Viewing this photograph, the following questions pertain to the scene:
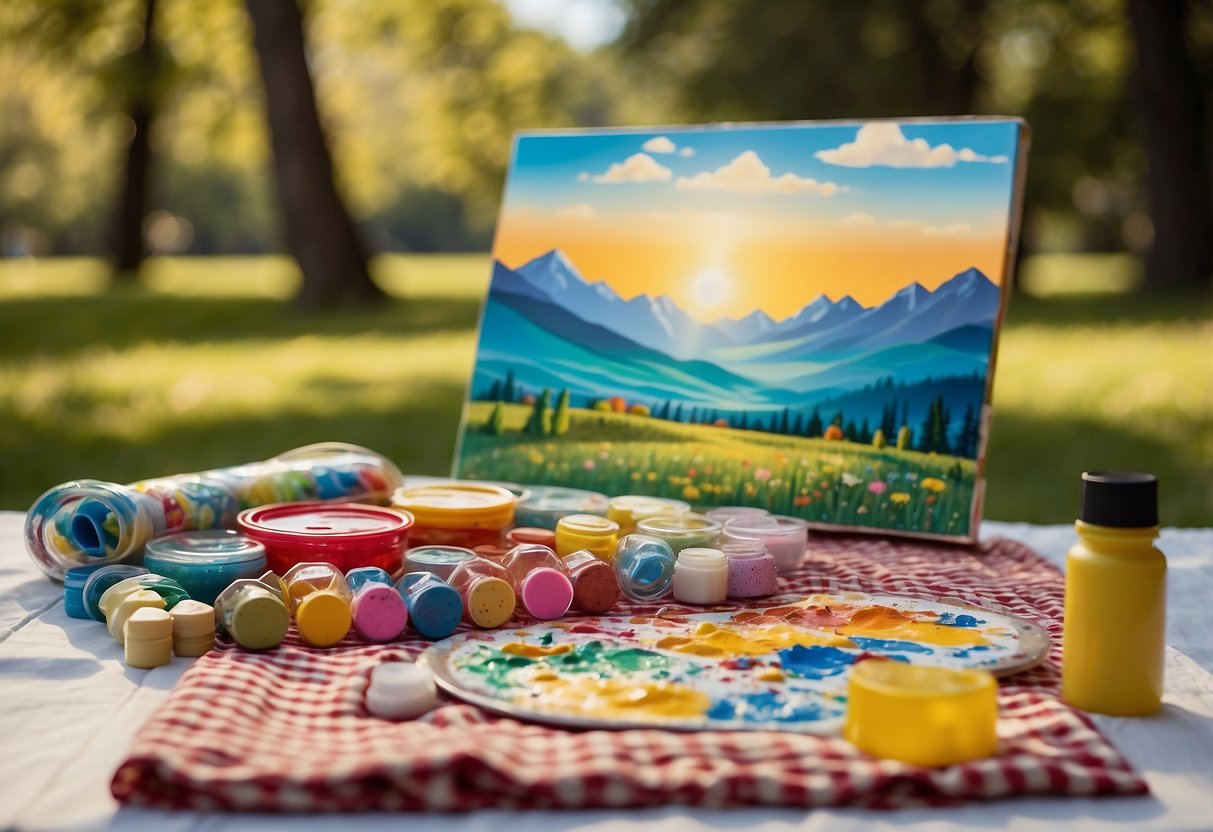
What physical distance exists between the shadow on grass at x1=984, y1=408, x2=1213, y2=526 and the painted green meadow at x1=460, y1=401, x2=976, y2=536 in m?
1.63

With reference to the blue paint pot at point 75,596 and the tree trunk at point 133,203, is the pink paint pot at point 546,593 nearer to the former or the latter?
the blue paint pot at point 75,596

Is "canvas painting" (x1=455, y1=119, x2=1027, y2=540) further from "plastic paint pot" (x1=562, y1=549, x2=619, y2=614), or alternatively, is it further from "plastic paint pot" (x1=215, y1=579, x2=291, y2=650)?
"plastic paint pot" (x1=215, y1=579, x2=291, y2=650)

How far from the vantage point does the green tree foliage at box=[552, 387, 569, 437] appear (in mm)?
2482

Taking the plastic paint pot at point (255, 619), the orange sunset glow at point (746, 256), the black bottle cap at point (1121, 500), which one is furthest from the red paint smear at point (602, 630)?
the orange sunset glow at point (746, 256)

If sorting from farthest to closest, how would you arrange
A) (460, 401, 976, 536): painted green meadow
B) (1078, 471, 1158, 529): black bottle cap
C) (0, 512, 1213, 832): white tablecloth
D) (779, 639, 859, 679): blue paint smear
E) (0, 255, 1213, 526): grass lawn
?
(0, 255, 1213, 526): grass lawn < (460, 401, 976, 536): painted green meadow < (779, 639, 859, 679): blue paint smear < (1078, 471, 1158, 529): black bottle cap < (0, 512, 1213, 832): white tablecloth

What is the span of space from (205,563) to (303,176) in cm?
693

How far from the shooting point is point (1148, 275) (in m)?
10.2

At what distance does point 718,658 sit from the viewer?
1437 millimetres

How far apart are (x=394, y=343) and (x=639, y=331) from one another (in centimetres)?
496

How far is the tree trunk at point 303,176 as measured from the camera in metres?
7.74

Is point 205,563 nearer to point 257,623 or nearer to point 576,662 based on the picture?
point 257,623

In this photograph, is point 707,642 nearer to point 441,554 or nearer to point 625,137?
point 441,554

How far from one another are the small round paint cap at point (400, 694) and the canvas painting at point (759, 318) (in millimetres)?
1103

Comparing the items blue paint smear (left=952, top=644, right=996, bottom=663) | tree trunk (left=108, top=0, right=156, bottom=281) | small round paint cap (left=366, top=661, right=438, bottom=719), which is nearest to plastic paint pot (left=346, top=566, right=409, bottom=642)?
small round paint cap (left=366, top=661, right=438, bottom=719)
